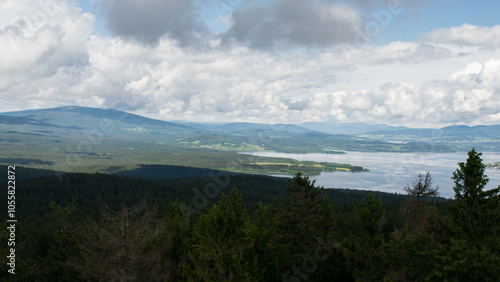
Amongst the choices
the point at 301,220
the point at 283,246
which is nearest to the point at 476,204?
the point at 301,220

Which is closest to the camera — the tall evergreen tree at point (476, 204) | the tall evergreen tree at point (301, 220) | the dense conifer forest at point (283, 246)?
the dense conifer forest at point (283, 246)

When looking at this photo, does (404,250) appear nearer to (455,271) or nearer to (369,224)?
(455,271)

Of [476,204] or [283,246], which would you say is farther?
[283,246]

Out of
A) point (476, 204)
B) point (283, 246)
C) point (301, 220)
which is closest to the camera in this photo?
point (476, 204)

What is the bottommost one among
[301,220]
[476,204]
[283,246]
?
[283,246]

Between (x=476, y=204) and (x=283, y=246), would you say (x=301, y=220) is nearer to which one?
(x=283, y=246)

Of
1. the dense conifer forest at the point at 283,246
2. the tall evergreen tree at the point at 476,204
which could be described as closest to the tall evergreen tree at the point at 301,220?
the dense conifer forest at the point at 283,246

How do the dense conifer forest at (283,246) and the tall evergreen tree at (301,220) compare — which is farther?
the tall evergreen tree at (301,220)

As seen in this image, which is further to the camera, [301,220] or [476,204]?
[301,220]

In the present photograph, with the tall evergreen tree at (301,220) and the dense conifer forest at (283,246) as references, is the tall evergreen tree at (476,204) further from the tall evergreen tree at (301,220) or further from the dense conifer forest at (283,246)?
the tall evergreen tree at (301,220)

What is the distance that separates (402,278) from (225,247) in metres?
10.7

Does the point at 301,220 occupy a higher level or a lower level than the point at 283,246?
higher

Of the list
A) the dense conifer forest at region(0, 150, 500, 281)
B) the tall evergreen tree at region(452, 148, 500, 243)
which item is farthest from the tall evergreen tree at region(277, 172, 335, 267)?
the tall evergreen tree at region(452, 148, 500, 243)

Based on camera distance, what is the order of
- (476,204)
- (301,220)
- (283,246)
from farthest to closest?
(301,220) < (283,246) < (476,204)
